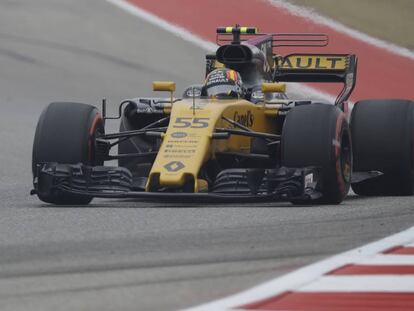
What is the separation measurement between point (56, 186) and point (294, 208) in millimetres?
1981

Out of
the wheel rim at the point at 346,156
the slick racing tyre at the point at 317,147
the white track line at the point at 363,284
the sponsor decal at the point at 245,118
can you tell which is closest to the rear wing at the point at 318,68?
the sponsor decal at the point at 245,118

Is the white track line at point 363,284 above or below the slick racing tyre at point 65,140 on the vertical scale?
below

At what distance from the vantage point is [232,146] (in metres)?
12.7

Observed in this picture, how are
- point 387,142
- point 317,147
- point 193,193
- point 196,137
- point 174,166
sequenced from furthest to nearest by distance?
point 387,142 < point 196,137 < point 317,147 < point 174,166 < point 193,193

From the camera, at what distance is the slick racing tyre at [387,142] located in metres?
13.3

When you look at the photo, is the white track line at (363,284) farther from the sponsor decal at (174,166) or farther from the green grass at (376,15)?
the green grass at (376,15)

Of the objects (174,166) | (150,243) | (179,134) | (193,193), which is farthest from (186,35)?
(150,243)

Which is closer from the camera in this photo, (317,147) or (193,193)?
(193,193)

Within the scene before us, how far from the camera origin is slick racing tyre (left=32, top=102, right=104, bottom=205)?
1234 centimetres

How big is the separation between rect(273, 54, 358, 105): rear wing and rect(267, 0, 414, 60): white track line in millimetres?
9891

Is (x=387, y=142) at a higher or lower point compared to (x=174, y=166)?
higher

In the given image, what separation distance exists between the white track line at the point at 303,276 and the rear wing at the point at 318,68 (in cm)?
584

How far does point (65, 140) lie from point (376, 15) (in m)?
15.5

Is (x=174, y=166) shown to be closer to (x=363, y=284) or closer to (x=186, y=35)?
(x=363, y=284)
